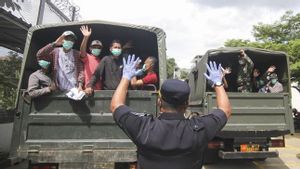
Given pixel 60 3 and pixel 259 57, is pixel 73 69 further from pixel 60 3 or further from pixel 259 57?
pixel 60 3

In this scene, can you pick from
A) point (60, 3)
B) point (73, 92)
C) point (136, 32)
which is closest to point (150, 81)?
point (136, 32)

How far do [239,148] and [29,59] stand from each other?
14.7 feet

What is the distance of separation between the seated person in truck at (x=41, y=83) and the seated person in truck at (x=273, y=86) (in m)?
5.20

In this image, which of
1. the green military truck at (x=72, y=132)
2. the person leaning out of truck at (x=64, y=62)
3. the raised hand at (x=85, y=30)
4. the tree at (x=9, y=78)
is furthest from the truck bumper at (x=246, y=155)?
the tree at (x=9, y=78)

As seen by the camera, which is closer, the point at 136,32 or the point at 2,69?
the point at 136,32

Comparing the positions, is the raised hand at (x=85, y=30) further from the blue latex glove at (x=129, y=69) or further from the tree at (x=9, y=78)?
the tree at (x=9, y=78)

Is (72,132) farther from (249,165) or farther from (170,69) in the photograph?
(170,69)

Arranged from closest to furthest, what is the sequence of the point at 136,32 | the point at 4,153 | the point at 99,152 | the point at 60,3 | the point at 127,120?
1. the point at 127,120
2. the point at 99,152
3. the point at 136,32
4. the point at 4,153
5. the point at 60,3

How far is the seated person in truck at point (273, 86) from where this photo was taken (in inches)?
336

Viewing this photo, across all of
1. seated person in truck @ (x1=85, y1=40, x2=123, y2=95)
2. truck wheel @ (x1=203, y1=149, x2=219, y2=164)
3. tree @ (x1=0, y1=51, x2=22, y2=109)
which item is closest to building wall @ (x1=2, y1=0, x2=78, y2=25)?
tree @ (x1=0, y1=51, x2=22, y2=109)

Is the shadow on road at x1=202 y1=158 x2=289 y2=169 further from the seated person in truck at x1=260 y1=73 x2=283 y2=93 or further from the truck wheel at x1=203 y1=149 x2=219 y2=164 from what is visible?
the seated person in truck at x1=260 y1=73 x2=283 y2=93

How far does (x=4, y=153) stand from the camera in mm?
7586

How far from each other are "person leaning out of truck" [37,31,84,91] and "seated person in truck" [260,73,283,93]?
485 centimetres

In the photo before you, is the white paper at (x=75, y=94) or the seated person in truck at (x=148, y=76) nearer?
the white paper at (x=75, y=94)
